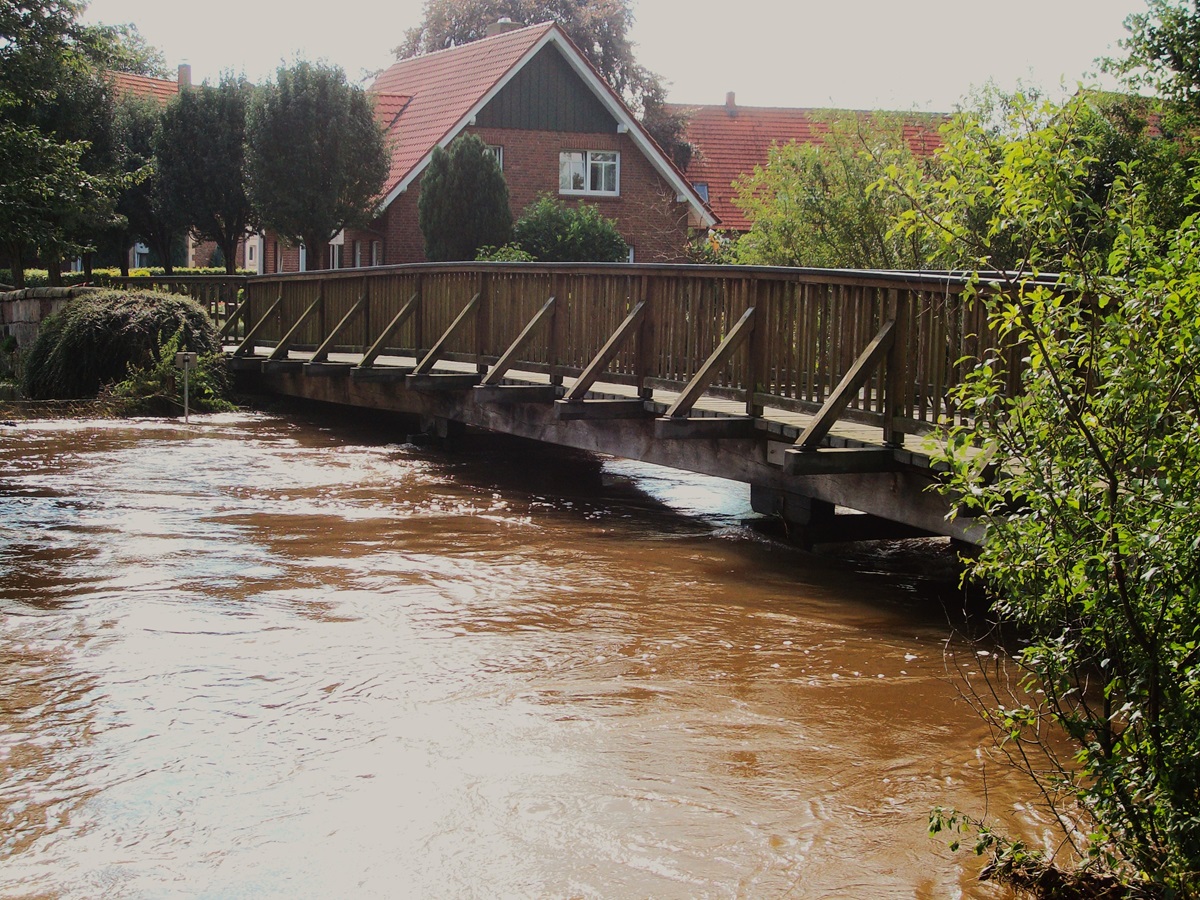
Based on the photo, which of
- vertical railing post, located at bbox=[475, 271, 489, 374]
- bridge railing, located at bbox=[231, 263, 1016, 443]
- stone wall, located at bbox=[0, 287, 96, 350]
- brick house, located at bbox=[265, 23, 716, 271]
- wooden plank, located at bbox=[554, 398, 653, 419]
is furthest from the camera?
brick house, located at bbox=[265, 23, 716, 271]

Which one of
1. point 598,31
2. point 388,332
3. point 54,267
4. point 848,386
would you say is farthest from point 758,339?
point 598,31

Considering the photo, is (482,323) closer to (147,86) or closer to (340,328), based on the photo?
(340,328)

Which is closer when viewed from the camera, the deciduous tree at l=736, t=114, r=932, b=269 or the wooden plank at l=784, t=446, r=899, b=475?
the wooden plank at l=784, t=446, r=899, b=475

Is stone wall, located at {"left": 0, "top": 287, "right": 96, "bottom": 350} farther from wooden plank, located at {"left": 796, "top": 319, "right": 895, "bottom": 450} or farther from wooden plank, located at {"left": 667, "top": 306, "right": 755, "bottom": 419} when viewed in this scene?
wooden plank, located at {"left": 796, "top": 319, "right": 895, "bottom": 450}

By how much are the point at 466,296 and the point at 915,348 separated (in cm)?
739

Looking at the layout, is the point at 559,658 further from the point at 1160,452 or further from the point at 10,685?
the point at 1160,452

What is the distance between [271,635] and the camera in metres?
7.93

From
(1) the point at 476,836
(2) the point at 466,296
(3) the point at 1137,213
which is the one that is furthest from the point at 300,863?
(2) the point at 466,296

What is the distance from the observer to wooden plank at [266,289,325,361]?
19900 mm

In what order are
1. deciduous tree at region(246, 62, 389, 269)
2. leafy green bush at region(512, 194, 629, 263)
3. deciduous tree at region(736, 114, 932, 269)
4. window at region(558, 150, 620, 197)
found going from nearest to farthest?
deciduous tree at region(736, 114, 932, 269) → leafy green bush at region(512, 194, 629, 263) → deciduous tree at region(246, 62, 389, 269) → window at region(558, 150, 620, 197)

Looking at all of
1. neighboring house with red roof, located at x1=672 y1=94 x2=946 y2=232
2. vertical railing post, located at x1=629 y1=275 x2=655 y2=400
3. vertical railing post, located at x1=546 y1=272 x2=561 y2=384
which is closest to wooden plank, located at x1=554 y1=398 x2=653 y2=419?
vertical railing post, located at x1=629 y1=275 x2=655 y2=400

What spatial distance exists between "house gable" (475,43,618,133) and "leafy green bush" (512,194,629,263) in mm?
5491

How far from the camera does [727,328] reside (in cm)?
1107

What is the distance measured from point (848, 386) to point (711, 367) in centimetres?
158
